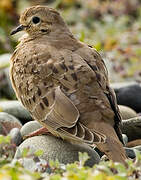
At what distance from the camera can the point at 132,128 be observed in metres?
6.26

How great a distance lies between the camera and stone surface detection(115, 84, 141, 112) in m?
7.36

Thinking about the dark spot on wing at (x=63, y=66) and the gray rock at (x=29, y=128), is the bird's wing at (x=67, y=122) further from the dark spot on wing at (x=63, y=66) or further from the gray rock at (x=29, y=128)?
the gray rock at (x=29, y=128)

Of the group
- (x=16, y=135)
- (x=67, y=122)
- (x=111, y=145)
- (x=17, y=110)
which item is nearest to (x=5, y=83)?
(x=17, y=110)

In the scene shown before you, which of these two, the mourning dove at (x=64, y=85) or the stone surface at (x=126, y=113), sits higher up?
the mourning dove at (x=64, y=85)

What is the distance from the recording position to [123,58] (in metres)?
9.05

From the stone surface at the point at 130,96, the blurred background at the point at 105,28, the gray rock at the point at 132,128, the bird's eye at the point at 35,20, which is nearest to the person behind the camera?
the gray rock at the point at 132,128

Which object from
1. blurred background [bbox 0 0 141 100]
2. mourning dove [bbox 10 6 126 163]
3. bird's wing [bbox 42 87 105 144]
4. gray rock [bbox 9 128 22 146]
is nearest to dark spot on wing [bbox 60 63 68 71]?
mourning dove [bbox 10 6 126 163]

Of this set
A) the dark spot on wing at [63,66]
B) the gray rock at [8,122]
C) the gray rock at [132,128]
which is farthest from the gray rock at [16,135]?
the gray rock at [132,128]

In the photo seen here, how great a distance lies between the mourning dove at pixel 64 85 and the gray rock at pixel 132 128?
617 millimetres

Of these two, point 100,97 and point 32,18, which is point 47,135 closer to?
point 100,97

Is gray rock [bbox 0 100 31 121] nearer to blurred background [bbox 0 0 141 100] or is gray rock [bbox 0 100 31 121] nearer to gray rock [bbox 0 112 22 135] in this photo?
gray rock [bbox 0 112 22 135]

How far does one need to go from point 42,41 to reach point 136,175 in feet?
7.07

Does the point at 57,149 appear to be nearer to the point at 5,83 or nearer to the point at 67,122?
the point at 67,122

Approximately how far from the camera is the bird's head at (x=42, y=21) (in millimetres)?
6238
